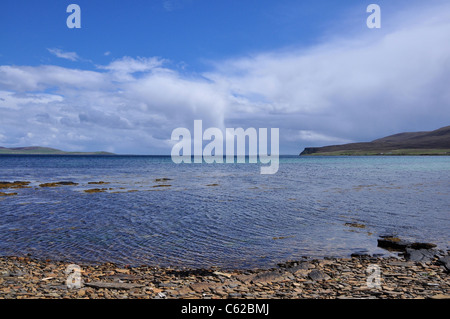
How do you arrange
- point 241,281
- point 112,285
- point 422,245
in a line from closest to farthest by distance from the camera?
point 112,285 < point 241,281 < point 422,245

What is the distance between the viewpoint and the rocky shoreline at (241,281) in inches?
374

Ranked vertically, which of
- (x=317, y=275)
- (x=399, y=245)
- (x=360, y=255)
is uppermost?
(x=317, y=275)

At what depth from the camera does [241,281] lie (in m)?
11.1

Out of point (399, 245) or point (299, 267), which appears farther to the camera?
point (399, 245)

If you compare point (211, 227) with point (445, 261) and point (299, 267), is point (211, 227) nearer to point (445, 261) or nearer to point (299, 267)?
point (299, 267)

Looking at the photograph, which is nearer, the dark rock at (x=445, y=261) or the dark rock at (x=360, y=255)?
the dark rock at (x=445, y=261)

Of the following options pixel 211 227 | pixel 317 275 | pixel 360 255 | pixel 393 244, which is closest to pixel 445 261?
pixel 393 244

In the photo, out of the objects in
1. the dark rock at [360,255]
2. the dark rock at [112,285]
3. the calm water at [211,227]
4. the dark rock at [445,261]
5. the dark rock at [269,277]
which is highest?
the dark rock at [112,285]

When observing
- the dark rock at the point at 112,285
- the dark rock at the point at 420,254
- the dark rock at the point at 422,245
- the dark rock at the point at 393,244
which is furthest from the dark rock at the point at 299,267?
the dark rock at the point at 422,245

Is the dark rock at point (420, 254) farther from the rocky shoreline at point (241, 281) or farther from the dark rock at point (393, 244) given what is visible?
the dark rock at point (393, 244)

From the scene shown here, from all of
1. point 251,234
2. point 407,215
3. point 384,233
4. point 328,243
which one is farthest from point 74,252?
point 407,215

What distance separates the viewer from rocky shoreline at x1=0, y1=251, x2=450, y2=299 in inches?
374

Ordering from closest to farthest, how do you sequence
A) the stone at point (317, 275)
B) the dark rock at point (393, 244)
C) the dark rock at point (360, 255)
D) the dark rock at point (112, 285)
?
the dark rock at point (112, 285) < the stone at point (317, 275) < the dark rock at point (360, 255) < the dark rock at point (393, 244)
